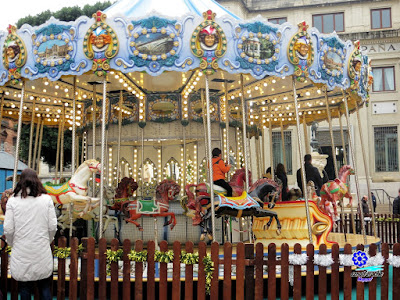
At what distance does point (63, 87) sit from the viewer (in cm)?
1169

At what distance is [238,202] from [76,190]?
9.97 feet

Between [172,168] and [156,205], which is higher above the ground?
[172,168]

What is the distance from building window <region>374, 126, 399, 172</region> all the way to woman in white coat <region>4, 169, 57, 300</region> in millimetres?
24799

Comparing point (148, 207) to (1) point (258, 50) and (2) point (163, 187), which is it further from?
(1) point (258, 50)

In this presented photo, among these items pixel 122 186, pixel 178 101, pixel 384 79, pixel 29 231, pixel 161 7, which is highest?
pixel 384 79

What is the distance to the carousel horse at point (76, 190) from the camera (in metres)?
9.45

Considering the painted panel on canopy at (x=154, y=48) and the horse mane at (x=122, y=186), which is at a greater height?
the painted panel on canopy at (x=154, y=48)

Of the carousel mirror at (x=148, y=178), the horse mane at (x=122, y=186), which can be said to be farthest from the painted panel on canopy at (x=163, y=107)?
the horse mane at (x=122, y=186)

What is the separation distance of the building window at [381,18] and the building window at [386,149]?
575 cm

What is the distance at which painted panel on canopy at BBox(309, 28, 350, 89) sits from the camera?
29.1ft

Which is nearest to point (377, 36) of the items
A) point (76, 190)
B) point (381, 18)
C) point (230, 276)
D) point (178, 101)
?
point (381, 18)

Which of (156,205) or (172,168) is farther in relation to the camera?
(172,168)

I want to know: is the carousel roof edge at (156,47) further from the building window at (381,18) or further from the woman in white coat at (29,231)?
the building window at (381,18)

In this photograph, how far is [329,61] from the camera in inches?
358
